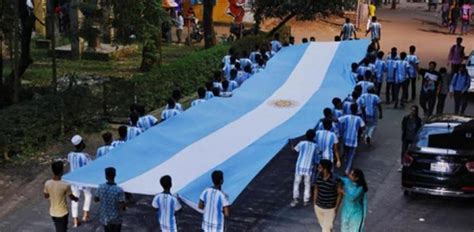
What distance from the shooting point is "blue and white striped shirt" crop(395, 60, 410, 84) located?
17719 millimetres

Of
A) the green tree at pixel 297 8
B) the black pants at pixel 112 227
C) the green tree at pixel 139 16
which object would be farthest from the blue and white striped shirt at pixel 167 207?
the green tree at pixel 297 8

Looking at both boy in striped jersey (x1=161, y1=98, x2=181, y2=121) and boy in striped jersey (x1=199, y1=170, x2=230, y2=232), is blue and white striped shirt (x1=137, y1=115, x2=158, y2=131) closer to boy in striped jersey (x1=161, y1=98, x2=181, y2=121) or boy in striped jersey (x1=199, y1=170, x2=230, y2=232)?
boy in striped jersey (x1=161, y1=98, x2=181, y2=121)

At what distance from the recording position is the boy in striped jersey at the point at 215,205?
9.10 m

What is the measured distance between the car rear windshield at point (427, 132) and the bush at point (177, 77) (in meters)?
7.14

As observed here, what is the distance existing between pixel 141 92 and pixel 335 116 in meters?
5.67

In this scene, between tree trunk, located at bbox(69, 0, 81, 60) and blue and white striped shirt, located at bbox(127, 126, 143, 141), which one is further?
tree trunk, located at bbox(69, 0, 81, 60)

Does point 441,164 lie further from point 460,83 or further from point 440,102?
point 440,102

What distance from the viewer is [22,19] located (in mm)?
18875

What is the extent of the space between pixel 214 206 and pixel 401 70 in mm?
9881

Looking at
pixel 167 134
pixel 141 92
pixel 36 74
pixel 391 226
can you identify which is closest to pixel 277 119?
pixel 167 134

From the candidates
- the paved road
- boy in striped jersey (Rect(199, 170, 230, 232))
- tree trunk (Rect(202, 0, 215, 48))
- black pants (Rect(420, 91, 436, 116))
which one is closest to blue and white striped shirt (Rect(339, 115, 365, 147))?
the paved road

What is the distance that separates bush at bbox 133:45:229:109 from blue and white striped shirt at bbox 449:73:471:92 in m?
6.67

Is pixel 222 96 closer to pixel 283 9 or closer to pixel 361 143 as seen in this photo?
pixel 361 143

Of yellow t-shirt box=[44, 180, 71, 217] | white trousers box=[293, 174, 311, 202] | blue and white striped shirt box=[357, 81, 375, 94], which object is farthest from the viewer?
blue and white striped shirt box=[357, 81, 375, 94]
